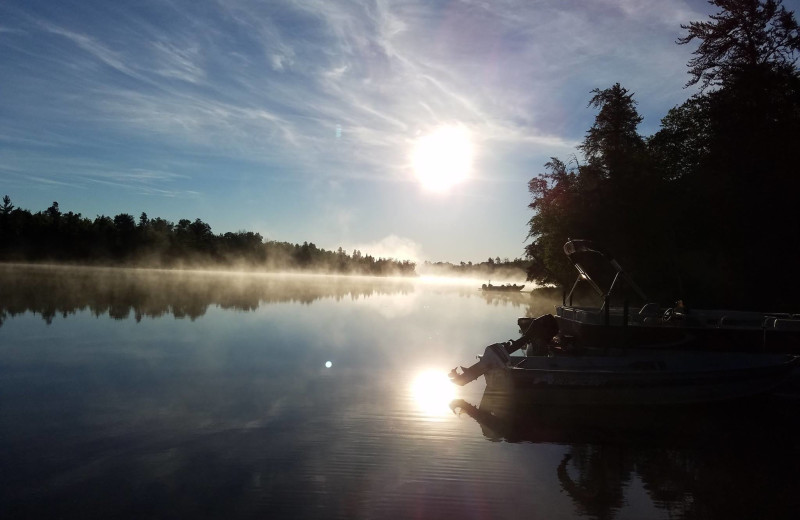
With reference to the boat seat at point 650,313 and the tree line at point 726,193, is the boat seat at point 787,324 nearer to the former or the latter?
the boat seat at point 650,313

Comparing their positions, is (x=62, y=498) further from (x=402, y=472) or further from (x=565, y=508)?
(x=565, y=508)

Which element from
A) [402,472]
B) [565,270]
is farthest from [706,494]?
[565,270]

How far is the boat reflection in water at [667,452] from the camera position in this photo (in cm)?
848

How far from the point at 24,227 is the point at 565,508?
148m

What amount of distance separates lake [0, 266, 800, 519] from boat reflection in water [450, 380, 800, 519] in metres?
0.05

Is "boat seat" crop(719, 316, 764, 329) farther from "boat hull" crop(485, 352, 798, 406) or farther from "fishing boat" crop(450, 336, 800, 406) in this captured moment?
"boat hull" crop(485, 352, 798, 406)

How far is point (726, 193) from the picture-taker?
105 ft

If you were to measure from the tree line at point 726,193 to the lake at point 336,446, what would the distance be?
1929cm

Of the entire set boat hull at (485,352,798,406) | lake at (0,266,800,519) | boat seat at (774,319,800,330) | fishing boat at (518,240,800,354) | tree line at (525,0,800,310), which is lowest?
lake at (0,266,800,519)

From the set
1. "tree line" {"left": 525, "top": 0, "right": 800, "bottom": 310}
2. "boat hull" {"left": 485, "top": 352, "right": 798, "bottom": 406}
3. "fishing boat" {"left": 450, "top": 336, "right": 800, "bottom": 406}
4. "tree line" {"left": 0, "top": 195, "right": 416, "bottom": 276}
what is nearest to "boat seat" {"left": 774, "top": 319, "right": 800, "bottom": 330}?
"fishing boat" {"left": 450, "top": 336, "right": 800, "bottom": 406}

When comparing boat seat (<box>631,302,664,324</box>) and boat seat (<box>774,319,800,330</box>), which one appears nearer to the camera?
boat seat (<box>774,319,800,330</box>)

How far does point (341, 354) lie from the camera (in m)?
21.9

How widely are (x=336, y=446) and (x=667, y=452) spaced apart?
680cm

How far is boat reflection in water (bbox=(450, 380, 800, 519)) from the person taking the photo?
334 inches
